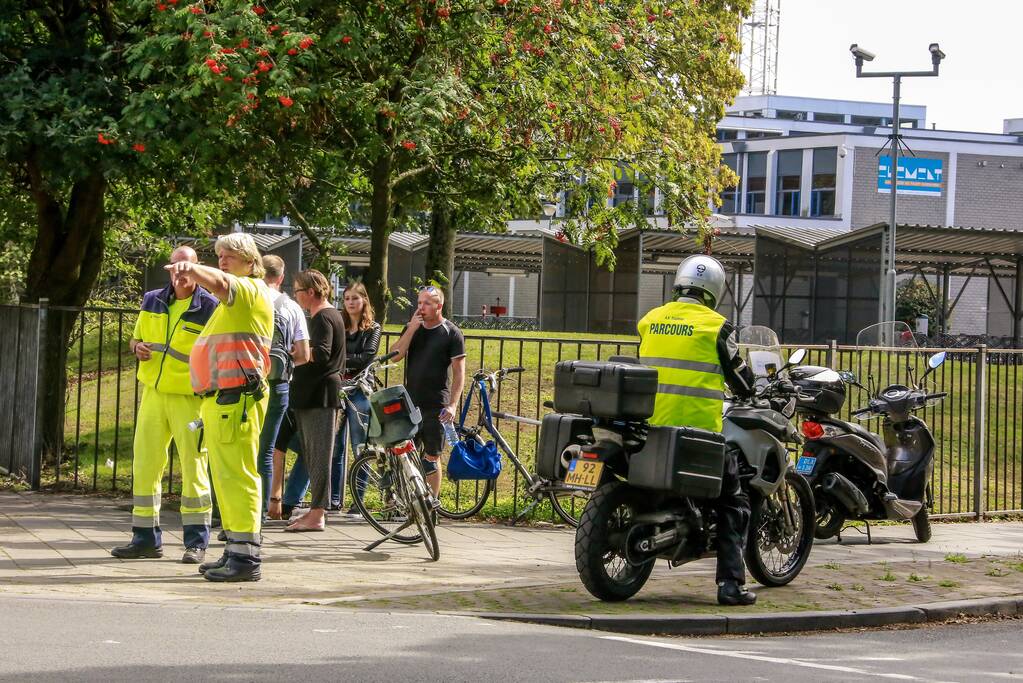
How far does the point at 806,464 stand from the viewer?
1066 cm

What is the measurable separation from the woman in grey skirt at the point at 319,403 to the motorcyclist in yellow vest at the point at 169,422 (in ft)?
5.09

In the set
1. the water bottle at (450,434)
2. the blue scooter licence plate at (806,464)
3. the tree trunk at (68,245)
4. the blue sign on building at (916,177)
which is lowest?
the blue scooter licence plate at (806,464)

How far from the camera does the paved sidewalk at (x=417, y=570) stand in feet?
25.7

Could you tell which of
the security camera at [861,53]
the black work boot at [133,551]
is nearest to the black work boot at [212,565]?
the black work boot at [133,551]

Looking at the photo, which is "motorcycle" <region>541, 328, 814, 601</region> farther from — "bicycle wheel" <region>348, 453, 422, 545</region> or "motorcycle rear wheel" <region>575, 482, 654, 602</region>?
"bicycle wheel" <region>348, 453, 422, 545</region>

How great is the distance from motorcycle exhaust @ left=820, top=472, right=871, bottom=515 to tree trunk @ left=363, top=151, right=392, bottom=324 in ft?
13.6

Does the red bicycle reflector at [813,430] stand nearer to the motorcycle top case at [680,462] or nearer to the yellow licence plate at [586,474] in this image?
the motorcycle top case at [680,462]

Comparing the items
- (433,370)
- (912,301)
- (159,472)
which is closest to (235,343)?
(159,472)

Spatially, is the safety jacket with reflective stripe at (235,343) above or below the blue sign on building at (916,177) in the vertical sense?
below

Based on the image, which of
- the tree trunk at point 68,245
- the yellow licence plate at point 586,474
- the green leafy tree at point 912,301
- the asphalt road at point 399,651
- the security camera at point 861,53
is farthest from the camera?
the green leafy tree at point 912,301

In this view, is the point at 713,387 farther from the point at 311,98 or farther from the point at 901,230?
the point at 901,230

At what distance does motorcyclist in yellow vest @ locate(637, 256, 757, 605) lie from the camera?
803 cm

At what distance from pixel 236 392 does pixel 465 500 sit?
4.09 m

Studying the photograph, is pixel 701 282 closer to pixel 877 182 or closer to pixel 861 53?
pixel 861 53
